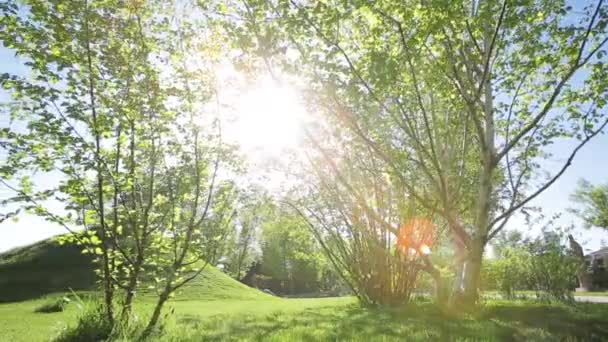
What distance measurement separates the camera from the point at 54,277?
111ft

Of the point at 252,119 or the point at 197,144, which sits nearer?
the point at 197,144

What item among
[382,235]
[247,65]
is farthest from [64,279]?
[247,65]

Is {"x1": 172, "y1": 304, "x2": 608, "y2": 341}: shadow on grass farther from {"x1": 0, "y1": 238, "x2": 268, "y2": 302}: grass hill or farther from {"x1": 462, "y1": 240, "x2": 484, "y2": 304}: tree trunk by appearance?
{"x1": 0, "y1": 238, "x2": 268, "y2": 302}: grass hill

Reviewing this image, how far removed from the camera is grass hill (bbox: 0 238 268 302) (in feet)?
103

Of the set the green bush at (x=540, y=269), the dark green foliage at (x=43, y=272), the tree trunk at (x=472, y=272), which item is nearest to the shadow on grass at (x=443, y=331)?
the tree trunk at (x=472, y=272)

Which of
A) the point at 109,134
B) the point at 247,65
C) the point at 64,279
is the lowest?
the point at 64,279

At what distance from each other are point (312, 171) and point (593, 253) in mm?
69349

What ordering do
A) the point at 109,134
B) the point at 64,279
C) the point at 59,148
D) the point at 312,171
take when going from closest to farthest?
the point at 59,148, the point at 109,134, the point at 312,171, the point at 64,279

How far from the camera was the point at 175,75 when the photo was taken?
27.1 ft

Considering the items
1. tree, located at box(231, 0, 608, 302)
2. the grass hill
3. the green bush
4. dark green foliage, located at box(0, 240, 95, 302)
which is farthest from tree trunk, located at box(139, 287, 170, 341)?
dark green foliage, located at box(0, 240, 95, 302)


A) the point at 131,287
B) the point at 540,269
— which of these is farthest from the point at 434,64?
the point at 540,269

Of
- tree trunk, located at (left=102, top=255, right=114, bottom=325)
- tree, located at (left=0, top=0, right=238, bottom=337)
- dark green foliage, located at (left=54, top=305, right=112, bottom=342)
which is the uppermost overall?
tree, located at (left=0, top=0, right=238, bottom=337)

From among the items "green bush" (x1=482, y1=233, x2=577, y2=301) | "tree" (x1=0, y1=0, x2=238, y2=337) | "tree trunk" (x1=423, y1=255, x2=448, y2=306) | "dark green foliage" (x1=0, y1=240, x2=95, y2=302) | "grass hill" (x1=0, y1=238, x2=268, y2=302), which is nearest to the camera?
"tree" (x1=0, y1=0, x2=238, y2=337)

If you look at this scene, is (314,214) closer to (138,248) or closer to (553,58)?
(138,248)
